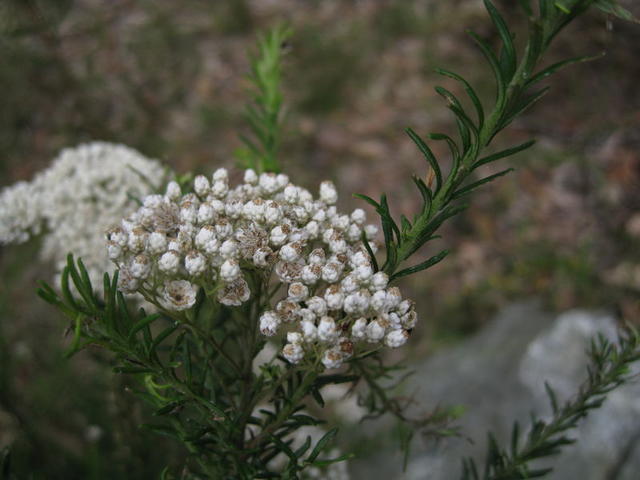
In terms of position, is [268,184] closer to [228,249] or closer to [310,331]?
[228,249]

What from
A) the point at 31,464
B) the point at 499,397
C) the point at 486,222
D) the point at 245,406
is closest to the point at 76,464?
the point at 31,464

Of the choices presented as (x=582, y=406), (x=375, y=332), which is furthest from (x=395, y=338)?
(x=582, y=406)

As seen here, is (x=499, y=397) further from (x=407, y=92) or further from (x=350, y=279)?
(x=407, y=92)

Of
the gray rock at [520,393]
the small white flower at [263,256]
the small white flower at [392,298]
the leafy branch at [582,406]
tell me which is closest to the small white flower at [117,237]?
the small white flower at [263,256]

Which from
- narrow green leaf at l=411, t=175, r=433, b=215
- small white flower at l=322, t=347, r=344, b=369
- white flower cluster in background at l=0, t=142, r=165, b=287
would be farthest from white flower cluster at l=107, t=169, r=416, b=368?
white flower cluster in background at l=0, t=142, r=165, b=287

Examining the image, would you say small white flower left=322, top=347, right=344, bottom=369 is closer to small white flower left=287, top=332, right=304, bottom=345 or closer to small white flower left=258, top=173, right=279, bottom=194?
small white flower left=287, top=332, right=304, bottom=345
